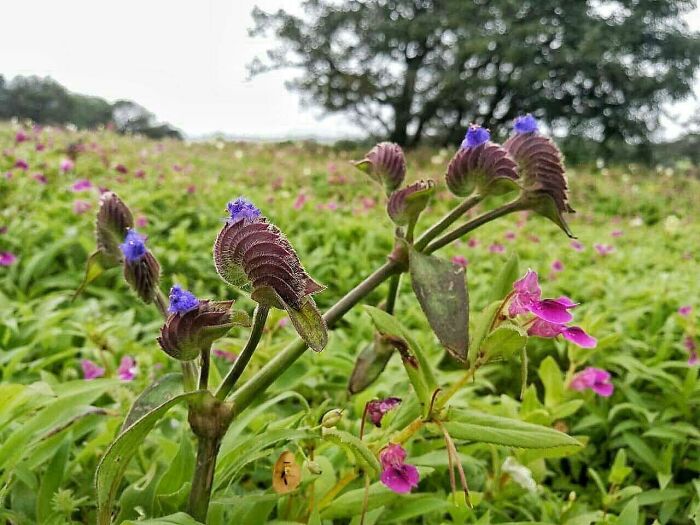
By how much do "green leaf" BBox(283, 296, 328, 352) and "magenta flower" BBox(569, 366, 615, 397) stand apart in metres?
1.13

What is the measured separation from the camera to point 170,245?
9.94 feet

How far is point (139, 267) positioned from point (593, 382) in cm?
118

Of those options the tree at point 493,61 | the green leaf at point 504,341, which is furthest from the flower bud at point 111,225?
the tree at point 493,61

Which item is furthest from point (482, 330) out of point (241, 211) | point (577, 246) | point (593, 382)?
point (577, 246)

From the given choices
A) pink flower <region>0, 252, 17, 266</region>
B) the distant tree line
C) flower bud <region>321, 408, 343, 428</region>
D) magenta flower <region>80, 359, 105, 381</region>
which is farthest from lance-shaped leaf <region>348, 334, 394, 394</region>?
the distant tree line

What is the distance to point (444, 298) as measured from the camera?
756mm

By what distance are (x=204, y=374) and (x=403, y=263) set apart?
1.05 ft

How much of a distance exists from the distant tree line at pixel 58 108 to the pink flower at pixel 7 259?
24.4 m

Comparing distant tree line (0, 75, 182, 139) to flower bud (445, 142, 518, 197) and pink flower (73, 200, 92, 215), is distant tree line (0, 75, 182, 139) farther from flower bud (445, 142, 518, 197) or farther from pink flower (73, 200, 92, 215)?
flower bud (445, 142, 518, 197)

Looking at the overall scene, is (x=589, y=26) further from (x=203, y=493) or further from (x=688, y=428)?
(x=203, y=493)

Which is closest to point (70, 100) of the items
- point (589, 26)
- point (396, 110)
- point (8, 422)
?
point (396, 110)

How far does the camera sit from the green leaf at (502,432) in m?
0.80

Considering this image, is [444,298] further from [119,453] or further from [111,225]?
[111,225]

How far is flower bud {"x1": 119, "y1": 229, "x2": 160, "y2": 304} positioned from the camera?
86 centimetres
